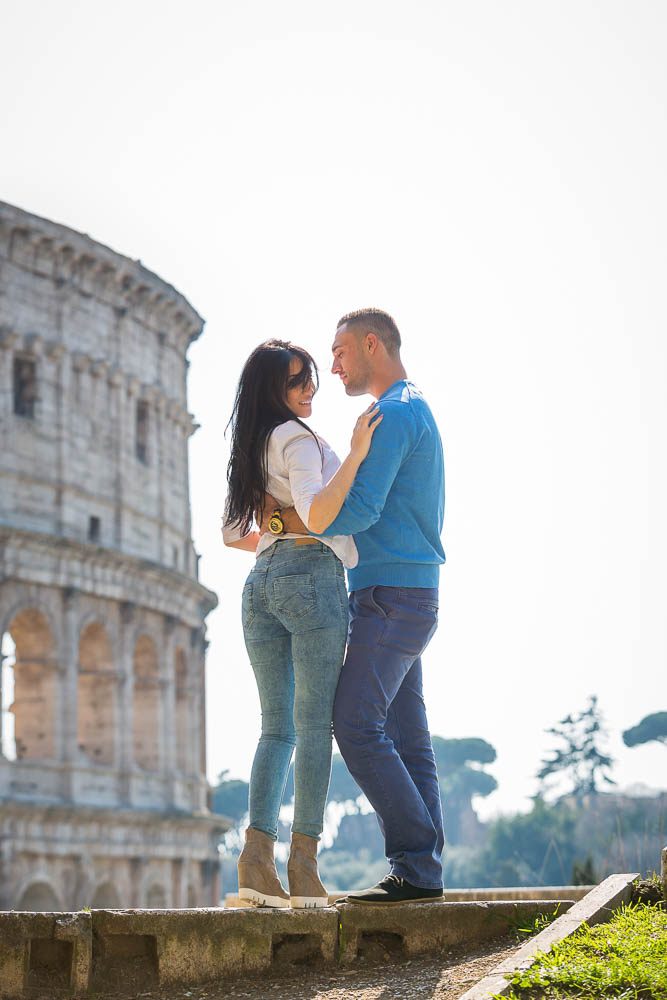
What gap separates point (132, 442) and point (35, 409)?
10.3 feet

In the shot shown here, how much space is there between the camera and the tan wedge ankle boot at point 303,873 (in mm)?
5625

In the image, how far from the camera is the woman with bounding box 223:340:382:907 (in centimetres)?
561

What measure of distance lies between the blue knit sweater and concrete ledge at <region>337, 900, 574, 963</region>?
1171 mm

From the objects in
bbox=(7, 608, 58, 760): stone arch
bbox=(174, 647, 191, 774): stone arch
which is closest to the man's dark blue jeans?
bbox=(7, 608, 58, 760): stone arch

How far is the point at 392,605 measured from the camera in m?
5.73

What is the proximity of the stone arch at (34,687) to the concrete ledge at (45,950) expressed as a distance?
942 inches

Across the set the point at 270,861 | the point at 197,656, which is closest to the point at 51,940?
the point at 270,861

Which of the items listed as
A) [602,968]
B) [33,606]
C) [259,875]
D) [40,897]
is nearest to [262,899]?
[259,875]

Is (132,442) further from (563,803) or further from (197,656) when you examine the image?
(563,803)

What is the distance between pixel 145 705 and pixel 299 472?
2743 cm

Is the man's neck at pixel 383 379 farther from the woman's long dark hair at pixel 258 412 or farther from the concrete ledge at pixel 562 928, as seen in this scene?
the concrete ledge at pixel 562 928

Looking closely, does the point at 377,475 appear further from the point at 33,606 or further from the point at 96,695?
the point at 96,695

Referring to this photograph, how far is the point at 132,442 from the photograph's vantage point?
32.6 metres

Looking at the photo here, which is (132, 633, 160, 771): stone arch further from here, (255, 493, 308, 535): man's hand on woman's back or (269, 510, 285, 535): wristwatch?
(269, 510, 285, 535): wristwatch
